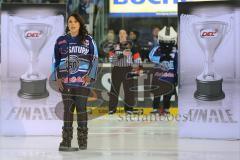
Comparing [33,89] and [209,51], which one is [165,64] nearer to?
[209,51]

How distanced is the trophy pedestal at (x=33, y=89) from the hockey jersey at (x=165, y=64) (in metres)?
4.24

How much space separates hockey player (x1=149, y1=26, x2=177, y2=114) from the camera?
483 inches

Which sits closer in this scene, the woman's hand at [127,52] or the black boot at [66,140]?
the black boot at [66,140]

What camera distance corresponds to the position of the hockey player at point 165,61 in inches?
483

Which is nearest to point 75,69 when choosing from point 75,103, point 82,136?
point 75,103

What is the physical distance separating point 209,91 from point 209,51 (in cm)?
56

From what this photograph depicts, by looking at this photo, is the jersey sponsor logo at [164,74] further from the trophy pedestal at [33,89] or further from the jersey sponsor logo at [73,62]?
the jersey sponsor logo at [73,62]

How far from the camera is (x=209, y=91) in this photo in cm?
851

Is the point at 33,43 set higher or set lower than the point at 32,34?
lower

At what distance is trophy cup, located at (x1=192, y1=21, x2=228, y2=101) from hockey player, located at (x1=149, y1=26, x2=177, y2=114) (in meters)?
3.76

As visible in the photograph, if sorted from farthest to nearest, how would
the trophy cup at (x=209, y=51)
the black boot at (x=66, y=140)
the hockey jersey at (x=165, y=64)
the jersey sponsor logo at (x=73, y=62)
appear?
the hockey jersey at (x=165, y=64), the trophy cup at (x=209, y=51), the black boot at (x=66, y=140), the jersey sponsor logo at (x=73, y=62)

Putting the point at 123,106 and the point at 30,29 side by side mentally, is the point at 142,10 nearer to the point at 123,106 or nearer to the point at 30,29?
the point at 123,106

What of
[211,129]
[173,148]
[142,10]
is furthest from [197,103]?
[142,10]

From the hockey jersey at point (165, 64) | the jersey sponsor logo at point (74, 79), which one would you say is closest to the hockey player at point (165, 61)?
the hockey jersey at point (165, 64)
